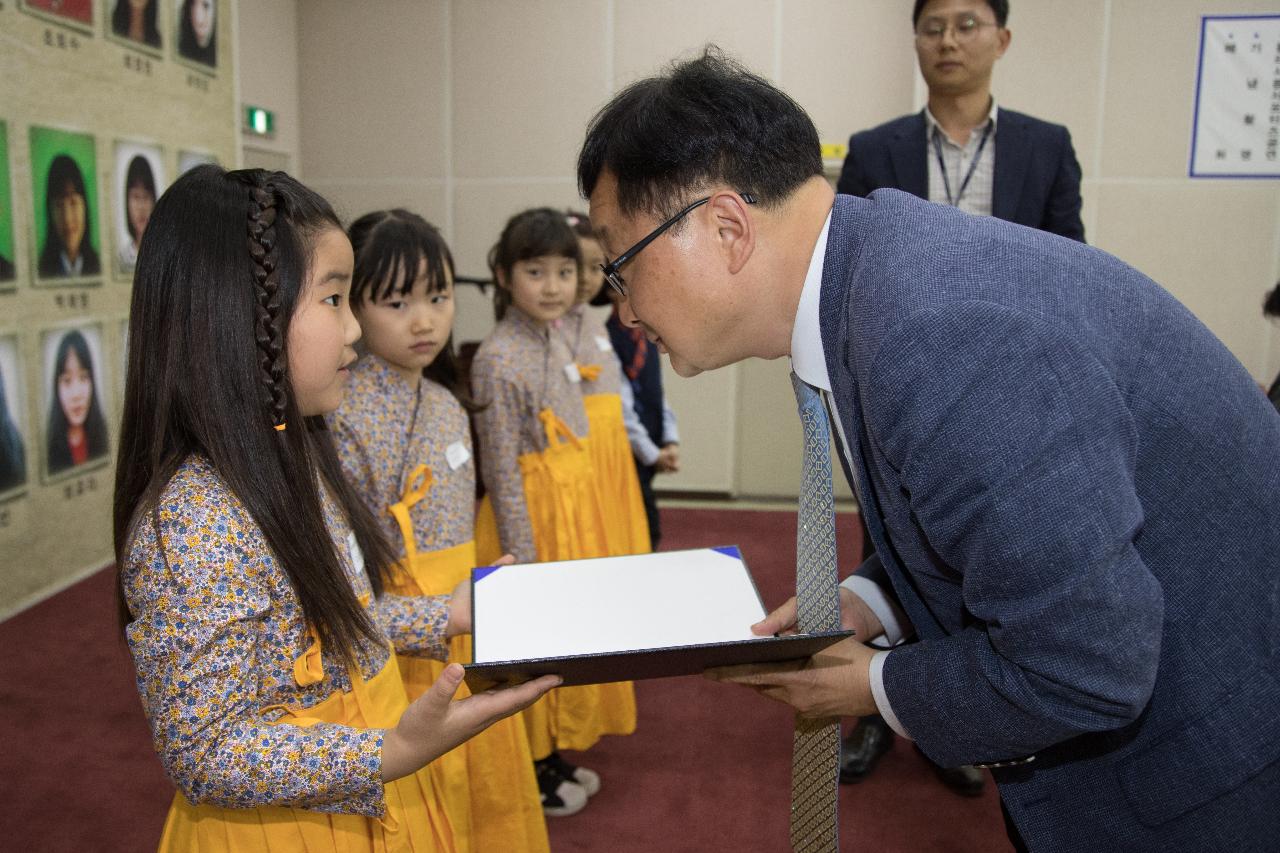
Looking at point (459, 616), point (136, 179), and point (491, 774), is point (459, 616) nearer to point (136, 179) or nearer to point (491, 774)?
point (491, 774)

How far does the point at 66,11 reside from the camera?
3736 mm

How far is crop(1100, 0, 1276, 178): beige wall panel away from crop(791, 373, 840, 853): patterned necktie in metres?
4.72

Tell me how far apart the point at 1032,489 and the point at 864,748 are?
2.08 m

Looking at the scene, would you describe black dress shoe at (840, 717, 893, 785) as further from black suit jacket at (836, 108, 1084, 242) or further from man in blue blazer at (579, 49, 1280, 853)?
man in blue blazer at (579, 49, 1280, 853)

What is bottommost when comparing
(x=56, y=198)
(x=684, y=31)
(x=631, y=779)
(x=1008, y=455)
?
(x=631, y=779)

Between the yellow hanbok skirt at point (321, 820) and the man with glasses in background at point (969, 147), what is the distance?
1.71m

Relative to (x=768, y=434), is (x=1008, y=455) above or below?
above

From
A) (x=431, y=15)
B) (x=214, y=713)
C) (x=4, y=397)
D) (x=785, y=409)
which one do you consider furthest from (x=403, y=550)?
(x=431, y=15)

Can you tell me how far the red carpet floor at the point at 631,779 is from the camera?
2.44m

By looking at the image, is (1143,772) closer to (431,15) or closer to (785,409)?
(785,409)

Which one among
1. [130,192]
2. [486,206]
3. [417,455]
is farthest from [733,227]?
[486,206]

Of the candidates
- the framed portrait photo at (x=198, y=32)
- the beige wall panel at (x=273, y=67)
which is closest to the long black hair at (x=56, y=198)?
the framed portrait photo at (x=198, y=32)

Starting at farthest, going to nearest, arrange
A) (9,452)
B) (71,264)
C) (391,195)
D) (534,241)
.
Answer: (391,195) < (71,264) < (9,452) < (534,241)

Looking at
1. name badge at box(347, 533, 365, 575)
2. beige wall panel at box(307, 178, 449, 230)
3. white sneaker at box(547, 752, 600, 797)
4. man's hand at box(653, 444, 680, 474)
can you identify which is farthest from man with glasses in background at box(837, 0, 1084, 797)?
beige wall panel at box(307, 178, 449, 230)
